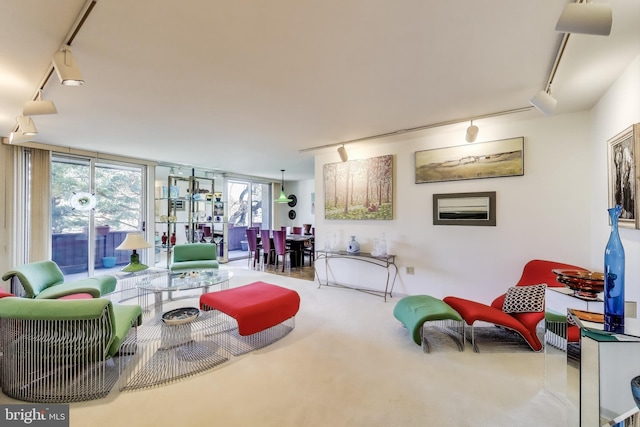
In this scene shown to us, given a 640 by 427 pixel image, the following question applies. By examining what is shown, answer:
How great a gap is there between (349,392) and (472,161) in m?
3.30

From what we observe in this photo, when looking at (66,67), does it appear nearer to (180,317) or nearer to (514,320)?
(180,317)

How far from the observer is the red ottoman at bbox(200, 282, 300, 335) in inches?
99.0

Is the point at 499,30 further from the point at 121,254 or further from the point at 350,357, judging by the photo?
the point at 121,254

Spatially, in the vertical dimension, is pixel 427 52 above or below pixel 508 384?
above

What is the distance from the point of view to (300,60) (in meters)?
2.10

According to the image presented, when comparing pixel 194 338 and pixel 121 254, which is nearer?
pixel 194 338

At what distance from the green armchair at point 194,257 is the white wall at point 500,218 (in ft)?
8.72

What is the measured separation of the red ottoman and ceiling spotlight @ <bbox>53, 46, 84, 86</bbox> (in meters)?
2.10

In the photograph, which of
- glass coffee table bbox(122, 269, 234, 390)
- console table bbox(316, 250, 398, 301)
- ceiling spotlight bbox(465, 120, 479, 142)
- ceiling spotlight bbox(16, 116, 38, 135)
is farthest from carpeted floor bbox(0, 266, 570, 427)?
ceiling spotlight bbox(16, 116, 38, 135)

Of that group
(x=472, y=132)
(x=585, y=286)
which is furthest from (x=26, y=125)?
(x=585, y=286)

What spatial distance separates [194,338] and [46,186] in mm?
4196

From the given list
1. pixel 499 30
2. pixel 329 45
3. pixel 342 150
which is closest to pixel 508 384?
pixel 499 30

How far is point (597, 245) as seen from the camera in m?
2.94

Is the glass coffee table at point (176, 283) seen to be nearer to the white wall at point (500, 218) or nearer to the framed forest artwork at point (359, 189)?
the framed forest artwork at point (359, 189)
